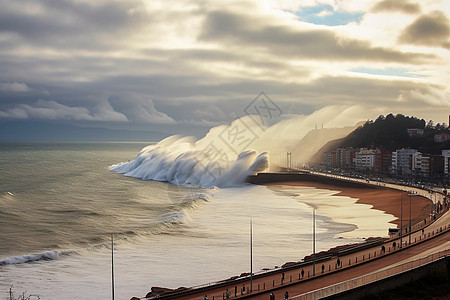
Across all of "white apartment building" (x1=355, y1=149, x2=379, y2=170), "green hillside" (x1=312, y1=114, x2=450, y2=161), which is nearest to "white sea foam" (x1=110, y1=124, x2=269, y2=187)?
"white apartment building" (x1=355, y1=149, x2=379, y2=170)

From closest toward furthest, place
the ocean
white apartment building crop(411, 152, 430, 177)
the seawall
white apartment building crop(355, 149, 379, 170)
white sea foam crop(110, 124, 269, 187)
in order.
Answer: the ocean
the seawall
white sea foam crop(110, 124, 269, 187)
white apartment building crop(411, 152, 430, 177)
white apartment building crop(355, 149, 379, 170)

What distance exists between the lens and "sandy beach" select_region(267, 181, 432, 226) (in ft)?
163

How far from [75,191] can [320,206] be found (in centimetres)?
3255

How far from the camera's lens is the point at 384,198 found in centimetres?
6322

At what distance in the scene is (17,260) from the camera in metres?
29.3

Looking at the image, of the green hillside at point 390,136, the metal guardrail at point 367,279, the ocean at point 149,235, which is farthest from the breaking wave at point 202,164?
the metal guardrail at point 367,279

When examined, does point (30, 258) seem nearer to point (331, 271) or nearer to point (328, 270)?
point (328, 270)

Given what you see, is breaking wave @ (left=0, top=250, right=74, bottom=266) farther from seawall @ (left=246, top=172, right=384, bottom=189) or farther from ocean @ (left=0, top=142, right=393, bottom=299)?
seawall @ (left=246, top=172, right=384, bottom=189)

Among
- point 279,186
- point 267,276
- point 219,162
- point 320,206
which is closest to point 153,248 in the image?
point 267,276

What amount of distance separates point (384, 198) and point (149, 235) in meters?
35.5

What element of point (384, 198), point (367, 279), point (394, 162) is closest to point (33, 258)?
point (367, 279)

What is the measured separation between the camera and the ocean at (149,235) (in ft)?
86.4

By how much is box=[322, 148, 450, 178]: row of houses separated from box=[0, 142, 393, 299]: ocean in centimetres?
3929

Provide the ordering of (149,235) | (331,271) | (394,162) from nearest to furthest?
(331,271), (149,235), (394,162)
